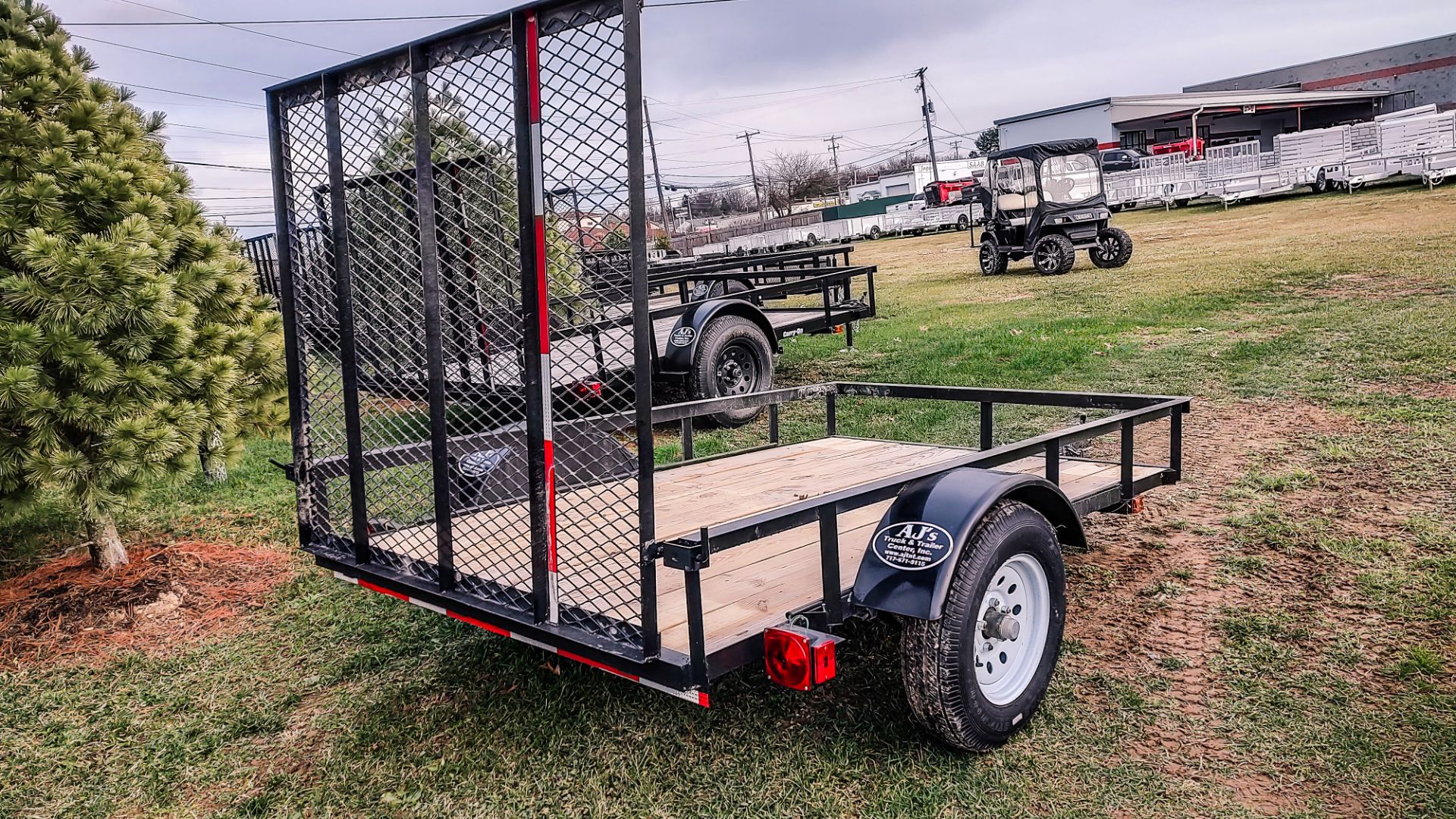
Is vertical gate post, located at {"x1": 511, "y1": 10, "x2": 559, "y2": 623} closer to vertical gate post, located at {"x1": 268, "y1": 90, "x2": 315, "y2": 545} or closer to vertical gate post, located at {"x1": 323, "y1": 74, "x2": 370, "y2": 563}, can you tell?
vertical gate post, located at {"x1": 323, "y1": 74, "x2": 370, "y2": 563}

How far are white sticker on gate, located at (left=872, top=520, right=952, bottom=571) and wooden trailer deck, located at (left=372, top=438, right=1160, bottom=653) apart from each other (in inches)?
12.7

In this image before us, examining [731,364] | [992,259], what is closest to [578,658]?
Answer: [731,364]

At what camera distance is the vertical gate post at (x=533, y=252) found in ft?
8.88

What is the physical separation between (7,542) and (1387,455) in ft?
27.9

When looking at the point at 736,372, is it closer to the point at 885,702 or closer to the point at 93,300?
the point at 93,300

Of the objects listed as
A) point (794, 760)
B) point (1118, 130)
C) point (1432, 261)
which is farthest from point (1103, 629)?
point (1118, 130)

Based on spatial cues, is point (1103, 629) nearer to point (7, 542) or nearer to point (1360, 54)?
point (7, 542)

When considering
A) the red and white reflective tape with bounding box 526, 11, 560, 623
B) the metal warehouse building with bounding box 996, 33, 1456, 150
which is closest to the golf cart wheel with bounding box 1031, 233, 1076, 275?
the red and white reflective tape with bounding box 526, 11, 560, 623

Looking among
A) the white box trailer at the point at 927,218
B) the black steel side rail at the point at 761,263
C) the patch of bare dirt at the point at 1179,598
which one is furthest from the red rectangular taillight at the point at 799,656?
the white box trailer at the point at 927,218

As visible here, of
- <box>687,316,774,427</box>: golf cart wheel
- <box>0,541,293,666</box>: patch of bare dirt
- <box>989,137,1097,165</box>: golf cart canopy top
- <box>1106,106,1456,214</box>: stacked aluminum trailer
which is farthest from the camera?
<box>1106,106,1456,214</box>: stacked aluminum trailer

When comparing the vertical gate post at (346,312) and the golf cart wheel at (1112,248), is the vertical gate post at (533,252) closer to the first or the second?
the vertical gate post at (346,312)

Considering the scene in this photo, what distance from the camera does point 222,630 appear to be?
4.86 m

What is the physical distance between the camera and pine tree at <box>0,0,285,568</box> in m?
4.41

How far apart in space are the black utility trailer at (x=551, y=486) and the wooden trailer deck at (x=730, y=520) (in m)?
0.02
